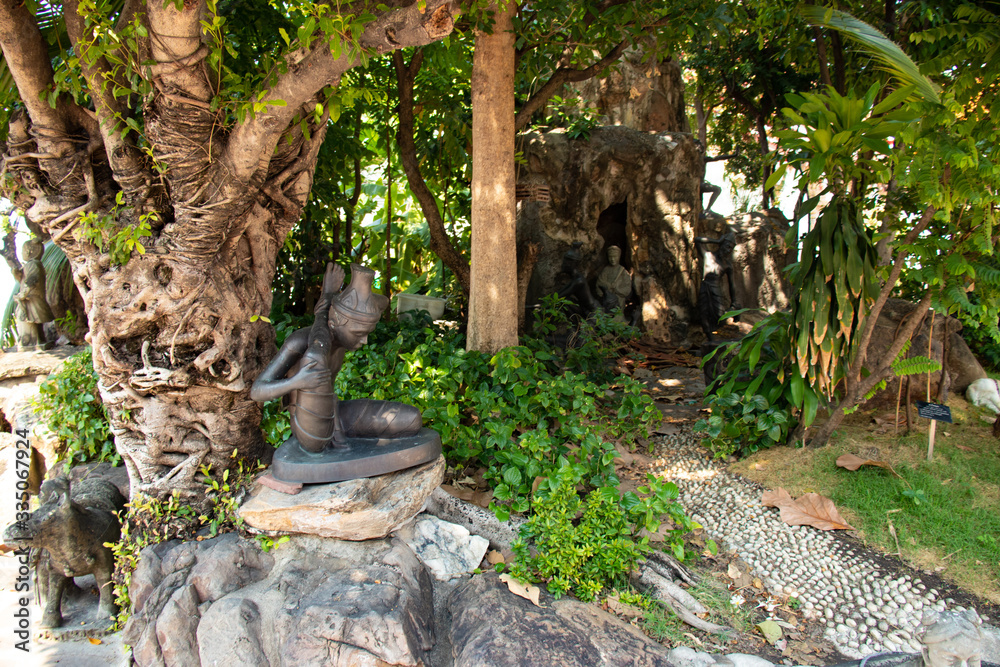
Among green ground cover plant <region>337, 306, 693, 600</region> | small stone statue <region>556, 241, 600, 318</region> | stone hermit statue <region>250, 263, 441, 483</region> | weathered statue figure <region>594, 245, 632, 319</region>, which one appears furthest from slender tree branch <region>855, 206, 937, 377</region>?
weathered statue figure <region>594, 245, 632, 319</region>

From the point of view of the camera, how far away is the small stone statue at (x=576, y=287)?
8.00m

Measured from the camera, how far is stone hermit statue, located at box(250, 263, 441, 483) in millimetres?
2916

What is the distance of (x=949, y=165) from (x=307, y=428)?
4123mm

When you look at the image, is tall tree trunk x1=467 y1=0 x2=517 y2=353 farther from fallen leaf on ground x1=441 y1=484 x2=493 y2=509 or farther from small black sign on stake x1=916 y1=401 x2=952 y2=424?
small black sign on stake x1=916 y1=401 x2=952 y2=424

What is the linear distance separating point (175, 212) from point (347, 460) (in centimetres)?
155

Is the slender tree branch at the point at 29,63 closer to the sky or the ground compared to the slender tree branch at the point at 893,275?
closer to the sky

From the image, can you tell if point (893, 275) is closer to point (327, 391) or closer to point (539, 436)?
point (539, 436)

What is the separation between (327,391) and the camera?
301 centimetres

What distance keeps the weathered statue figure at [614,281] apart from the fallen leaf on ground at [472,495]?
→ 5329mm

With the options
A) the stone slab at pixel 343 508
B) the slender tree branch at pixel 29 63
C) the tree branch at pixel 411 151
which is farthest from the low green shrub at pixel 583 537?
the slender tree branch at pixel 29 63

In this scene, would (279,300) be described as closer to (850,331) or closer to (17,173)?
(17,173)

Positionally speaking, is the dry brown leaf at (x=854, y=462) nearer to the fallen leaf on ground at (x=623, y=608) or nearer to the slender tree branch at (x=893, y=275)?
the slender tree branch at (x=893, y=275)

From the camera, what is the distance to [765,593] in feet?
11.2

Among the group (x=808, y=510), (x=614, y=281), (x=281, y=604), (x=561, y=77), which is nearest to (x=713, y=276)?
(x=614, y=281)
